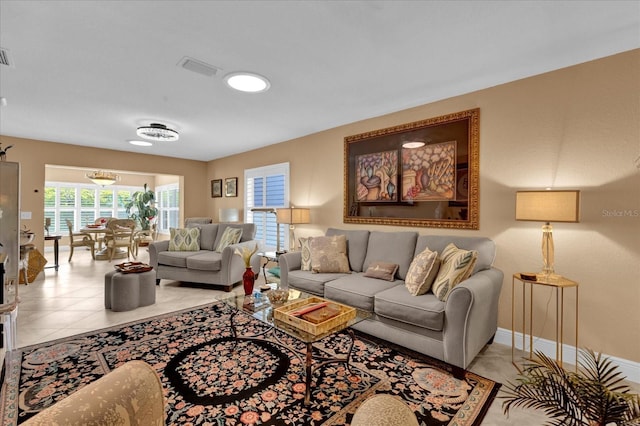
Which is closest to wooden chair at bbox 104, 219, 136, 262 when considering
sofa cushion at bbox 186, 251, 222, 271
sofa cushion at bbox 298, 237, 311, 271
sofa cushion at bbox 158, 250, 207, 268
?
sofa cushion at bbox 158, 250, 207, 268

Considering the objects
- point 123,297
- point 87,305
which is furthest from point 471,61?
point 87,305

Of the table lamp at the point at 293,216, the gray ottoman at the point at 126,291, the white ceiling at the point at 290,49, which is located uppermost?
the white ceiling at the point at 290,49

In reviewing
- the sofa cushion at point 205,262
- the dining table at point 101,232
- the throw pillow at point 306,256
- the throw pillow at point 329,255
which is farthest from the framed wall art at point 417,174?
the dining table at point 101,232

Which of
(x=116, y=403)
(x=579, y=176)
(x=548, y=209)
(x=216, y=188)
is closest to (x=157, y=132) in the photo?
(x=216, y=188)

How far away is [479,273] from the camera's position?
2.54 m

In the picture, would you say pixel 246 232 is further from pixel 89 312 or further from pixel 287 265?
pixel 89 312

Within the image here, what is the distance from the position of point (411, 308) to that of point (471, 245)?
3.09 ft

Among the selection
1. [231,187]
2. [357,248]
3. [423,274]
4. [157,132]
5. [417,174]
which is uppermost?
[157,132]

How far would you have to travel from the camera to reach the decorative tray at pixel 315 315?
1916 millimetres

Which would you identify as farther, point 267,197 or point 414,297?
point 267,197

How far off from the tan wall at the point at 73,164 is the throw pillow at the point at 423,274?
5959mm

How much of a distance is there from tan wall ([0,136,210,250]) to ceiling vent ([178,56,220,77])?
4477mm

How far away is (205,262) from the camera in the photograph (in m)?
4.33

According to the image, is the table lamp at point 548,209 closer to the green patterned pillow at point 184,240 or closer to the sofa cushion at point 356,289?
the sofa cushion at point 356,289
